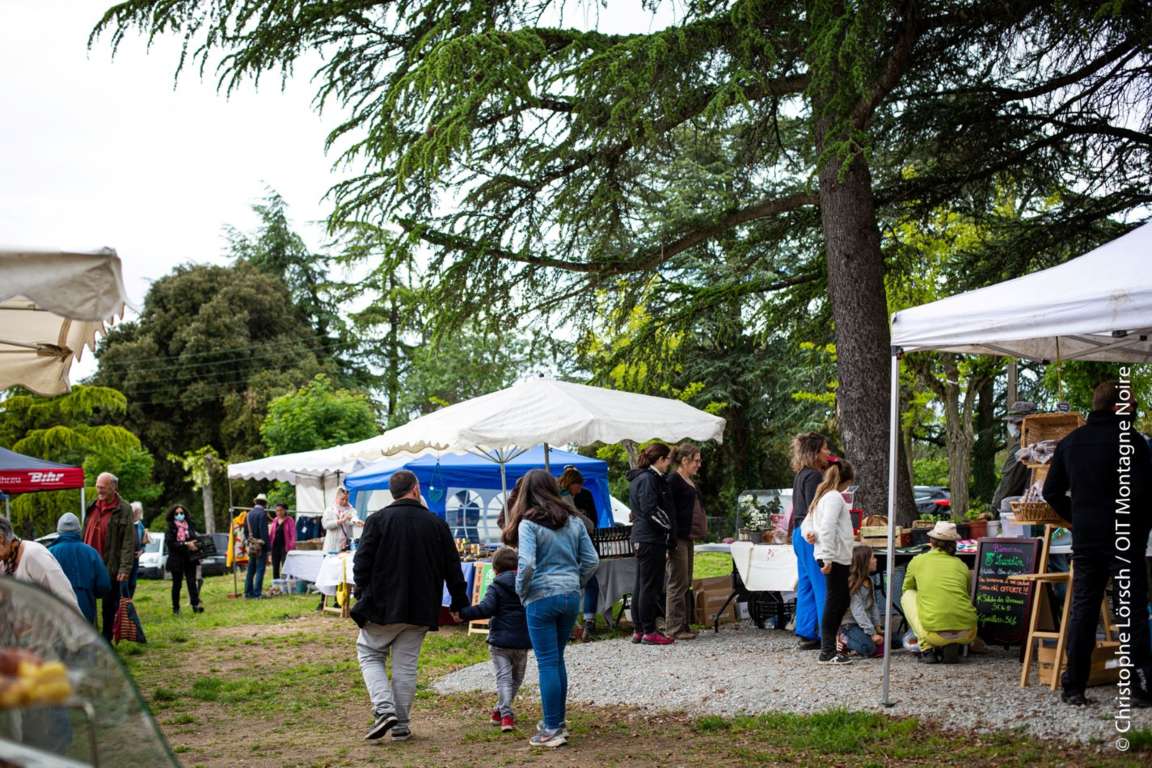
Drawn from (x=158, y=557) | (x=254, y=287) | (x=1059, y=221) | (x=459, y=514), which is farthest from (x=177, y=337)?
(x=1059, y=221)

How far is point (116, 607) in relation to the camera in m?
12.7

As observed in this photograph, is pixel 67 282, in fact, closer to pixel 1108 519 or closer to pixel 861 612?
pixel 1108 519

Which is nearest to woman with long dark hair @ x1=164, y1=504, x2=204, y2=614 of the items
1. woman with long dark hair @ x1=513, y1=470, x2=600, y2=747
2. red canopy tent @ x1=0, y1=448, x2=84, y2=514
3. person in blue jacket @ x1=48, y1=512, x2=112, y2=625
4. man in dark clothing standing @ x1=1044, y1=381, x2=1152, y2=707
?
red canopy tent @ x1=0, y1=448, x2=84, y2=514

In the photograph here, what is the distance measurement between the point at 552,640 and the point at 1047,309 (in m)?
3.35

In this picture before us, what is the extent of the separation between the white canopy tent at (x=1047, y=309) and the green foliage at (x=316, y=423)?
90.3ft

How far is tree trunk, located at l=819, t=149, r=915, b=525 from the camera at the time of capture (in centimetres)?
1159

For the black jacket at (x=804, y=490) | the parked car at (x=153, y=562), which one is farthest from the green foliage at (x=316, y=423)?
the black jacket at (x=804, y=490)

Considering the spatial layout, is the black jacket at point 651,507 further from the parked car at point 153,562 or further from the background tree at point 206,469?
the background tree at point 206,469

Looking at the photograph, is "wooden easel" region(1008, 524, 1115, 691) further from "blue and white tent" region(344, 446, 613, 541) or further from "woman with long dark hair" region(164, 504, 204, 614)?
"woman with long dark hair" region(164, 504, 204, 614)

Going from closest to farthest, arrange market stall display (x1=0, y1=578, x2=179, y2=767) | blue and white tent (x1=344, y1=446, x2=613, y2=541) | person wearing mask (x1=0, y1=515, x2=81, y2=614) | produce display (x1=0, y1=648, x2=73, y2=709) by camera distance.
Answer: produce display (x1=0, y1=648, x2=73, y2=709) < market stall display (x1=0, y1=578, x2=179, y2=767) < person wearing mask (x1=0, y1=515, x2=81, y2=614) < blue and white tent (x1=344, y1=446, x2=613, y2=541)

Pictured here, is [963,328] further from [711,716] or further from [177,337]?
[177,337]

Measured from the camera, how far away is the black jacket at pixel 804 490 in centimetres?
980

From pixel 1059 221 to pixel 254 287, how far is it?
124ft

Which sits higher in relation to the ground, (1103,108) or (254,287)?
(254,287)
